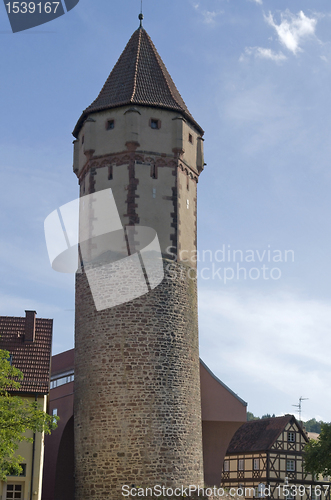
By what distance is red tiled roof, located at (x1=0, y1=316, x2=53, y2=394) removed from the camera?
67.7 ft

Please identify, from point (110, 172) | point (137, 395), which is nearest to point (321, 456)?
point (137, 395)

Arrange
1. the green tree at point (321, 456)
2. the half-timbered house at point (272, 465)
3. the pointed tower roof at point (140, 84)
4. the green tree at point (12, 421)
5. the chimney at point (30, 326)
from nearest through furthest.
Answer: the green tree at point (12, 421) → the chimney at point (30, 326) → the pointed tower roof at point (140, 84) → the green tree at point (321, 456) → the half-timbered house at point (272, 465)

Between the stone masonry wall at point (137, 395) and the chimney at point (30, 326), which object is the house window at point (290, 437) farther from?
the chimney at point (30, 326)

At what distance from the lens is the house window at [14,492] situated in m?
19.7

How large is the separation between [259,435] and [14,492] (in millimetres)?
20338

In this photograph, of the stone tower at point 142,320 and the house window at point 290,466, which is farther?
the house window at point 290,466

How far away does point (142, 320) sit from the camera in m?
20.6

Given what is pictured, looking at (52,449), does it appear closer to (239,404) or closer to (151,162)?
(239,404)

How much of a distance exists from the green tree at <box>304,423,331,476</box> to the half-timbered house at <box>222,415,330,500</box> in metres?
6.21

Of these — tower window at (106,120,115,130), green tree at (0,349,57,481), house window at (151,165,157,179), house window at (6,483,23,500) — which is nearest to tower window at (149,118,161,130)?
tower window at (106,120,115,130)

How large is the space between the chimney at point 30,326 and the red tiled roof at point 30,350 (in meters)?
0.13

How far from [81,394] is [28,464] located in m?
2.51

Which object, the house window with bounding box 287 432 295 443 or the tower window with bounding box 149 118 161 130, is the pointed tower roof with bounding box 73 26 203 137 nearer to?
the tower window with bounding box 149 118 161 130

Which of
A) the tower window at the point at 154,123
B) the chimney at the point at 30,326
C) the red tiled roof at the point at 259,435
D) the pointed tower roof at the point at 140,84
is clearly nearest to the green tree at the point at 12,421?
the chimney at the point at 30,326
